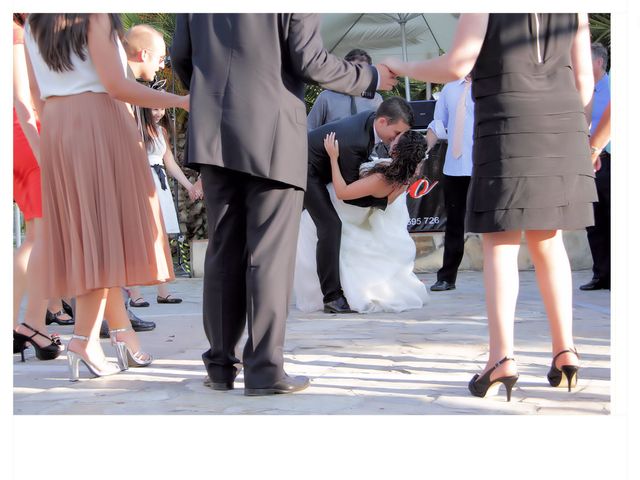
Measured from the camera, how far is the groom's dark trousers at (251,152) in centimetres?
324

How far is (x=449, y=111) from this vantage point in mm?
7145

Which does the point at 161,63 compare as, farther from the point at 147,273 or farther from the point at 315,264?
the point at 315,264

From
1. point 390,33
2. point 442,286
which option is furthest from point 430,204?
point 390,33

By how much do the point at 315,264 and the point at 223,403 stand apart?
3131mm

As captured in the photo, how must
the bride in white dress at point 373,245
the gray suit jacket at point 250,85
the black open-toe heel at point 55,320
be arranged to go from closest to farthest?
the gray suit jacket at point 250,85
the black open-toe heel at point 55,320
the bride in white dress at point 373,245

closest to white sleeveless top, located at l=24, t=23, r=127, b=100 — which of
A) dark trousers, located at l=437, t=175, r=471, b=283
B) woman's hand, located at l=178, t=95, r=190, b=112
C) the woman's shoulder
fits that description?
woman's hand, located at l=178, t=95, r=190, b=112

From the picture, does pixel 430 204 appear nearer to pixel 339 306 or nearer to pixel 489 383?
pixel 339 306

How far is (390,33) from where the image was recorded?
11.7 metres

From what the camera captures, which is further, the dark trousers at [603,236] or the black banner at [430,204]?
the black banner at [430,204]

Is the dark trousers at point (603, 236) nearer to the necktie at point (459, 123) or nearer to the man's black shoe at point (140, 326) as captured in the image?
the necktie at point (459, 123)

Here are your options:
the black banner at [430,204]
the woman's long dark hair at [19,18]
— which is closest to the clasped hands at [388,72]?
the woman's long dark hair at [19,18]

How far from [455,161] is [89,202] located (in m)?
3.97
